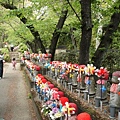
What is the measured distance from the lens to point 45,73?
10070 millimetres

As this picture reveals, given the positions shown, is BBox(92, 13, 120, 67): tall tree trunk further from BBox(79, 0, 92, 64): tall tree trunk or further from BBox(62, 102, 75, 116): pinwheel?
BBox(62, 102, 75, 116): pinwheel

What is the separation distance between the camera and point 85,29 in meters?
6.59

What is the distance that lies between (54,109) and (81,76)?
151 centimetres

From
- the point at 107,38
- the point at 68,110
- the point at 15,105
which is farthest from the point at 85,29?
the point at 15,105

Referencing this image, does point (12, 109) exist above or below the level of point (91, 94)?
below

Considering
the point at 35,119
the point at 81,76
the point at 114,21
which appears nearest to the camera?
the point at 81,76

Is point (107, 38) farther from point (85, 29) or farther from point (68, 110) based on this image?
point (68, 110)

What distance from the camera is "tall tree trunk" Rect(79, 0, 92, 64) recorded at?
20.7 feet

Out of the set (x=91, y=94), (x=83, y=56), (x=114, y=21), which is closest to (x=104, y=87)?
(x=91, y=94)

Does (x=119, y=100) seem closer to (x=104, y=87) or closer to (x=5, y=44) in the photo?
(x=104, y=87)

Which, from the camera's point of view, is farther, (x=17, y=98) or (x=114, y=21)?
(x=17, y=98)

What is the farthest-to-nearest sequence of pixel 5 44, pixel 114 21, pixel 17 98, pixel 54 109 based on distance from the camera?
pixel 5 44, pixel 17 98, pixel 114 21, pixel 54 109

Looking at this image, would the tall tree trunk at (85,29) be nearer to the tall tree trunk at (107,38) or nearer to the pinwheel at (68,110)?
the tall tree trunk at (107,38)

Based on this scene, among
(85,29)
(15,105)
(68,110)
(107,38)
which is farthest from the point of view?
(15,105)
